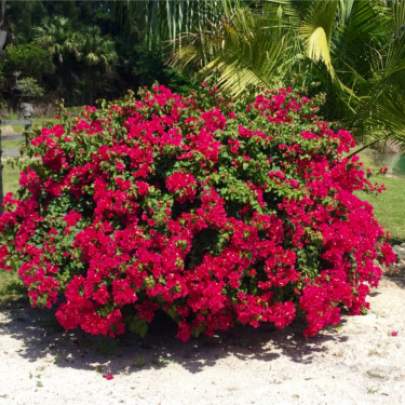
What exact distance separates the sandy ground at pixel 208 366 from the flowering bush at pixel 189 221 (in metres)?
0.23

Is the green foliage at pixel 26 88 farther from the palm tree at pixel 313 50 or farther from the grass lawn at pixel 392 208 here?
the palm tree at pixel 313 50

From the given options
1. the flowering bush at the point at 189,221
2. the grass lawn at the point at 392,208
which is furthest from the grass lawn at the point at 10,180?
the flowering bush at the point at 189,221

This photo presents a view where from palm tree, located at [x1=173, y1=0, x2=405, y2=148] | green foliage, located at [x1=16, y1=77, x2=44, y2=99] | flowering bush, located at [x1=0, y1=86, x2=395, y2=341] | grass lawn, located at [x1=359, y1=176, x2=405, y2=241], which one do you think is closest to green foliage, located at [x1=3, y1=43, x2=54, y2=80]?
green foliage, located at [x1=16, y1=77, x2=44, y2=99]

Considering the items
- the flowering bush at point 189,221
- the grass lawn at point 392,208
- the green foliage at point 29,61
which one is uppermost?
the green foliage at point 29,61

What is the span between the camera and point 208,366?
4320 millimetres

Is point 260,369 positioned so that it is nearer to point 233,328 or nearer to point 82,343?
point 233,328

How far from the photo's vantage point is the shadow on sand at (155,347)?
439 centimetres

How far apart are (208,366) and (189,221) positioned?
3.23ft

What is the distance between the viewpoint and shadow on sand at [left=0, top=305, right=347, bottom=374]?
4.39 meters

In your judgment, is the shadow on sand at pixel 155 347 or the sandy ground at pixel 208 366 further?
the shadow on sand at pixel 155 347

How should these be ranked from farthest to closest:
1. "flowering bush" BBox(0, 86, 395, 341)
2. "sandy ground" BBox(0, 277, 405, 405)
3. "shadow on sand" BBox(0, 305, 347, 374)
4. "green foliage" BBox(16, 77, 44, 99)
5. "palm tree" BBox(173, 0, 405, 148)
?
1. "green foliage" BBox(16, 77, 44, 99)
2. "palm tree" BBox(173, 0, 405, 148)
3. "shadow on sand" BBox(0, 305, 347, 374)
4. "flowering bush" BBox(0, 86, 395, 341)
5. "sandy ground" BBox(0, 277, 405, 405)

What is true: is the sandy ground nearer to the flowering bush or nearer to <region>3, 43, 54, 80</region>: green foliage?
the flowering bush

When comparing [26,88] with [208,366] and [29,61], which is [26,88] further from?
[208,366]

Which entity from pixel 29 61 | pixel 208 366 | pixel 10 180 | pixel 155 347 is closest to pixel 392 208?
pixel 10 180
